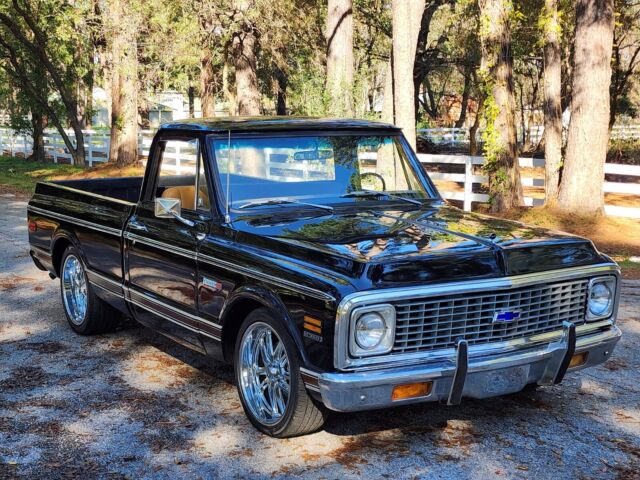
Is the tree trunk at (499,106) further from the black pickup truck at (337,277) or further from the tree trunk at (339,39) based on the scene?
the black pickup truck at (337,277)

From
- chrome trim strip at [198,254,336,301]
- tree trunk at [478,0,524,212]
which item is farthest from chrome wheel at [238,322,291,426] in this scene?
tree trunk at [478,0,524,212]

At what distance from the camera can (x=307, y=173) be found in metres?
5.96

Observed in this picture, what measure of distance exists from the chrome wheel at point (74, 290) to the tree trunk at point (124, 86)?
15995mm

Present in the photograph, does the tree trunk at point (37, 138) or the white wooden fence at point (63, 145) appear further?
the tree trunk at point (37, 138)

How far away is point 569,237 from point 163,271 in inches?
107

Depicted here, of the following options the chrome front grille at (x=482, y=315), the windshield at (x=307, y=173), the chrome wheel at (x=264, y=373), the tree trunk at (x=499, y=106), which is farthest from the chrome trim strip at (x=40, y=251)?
the tree trunk at (x=499, y=106)

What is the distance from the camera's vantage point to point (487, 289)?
15.2ft

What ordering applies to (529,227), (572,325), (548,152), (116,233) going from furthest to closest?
1. (548,152)
2. (116,233)
3. (529,227)
4. (572,325)

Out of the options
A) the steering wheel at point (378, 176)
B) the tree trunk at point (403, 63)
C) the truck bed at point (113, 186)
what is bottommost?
the truck bed at point (113, 186)

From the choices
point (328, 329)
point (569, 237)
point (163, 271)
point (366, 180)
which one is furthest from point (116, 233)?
point (569, 237)

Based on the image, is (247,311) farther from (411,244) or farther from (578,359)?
(578,359)

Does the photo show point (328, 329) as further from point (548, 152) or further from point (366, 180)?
point (548, 152)

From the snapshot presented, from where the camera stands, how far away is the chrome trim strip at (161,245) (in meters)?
5.70

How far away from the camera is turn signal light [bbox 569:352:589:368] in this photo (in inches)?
200
